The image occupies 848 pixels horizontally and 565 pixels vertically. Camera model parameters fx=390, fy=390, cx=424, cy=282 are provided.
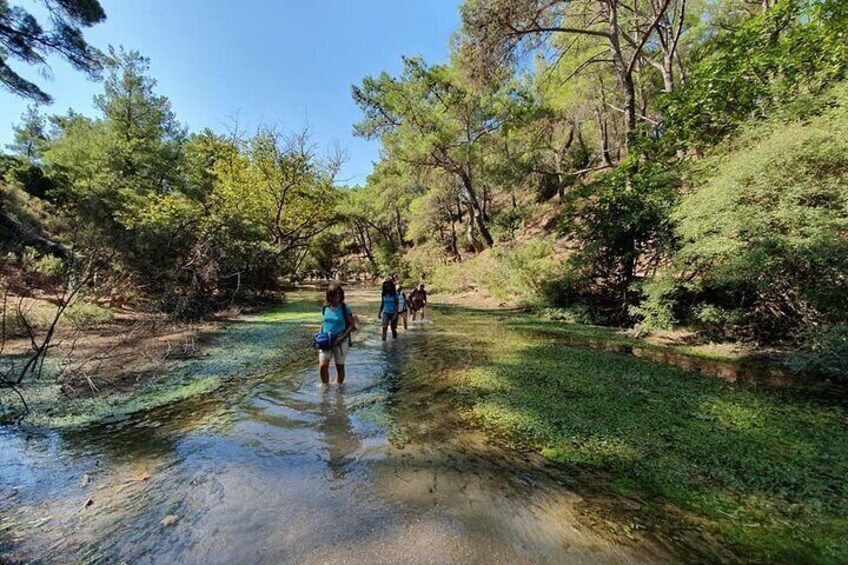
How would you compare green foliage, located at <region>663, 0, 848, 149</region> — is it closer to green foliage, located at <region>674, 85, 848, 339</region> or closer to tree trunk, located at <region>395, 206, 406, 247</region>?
green foliage, located at <region>674, 85, 848, 339</region>

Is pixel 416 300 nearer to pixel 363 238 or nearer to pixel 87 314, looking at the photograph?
pixel 87 314

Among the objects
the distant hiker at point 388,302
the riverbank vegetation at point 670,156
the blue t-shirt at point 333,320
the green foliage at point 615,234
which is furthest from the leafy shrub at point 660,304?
the blue t-shirt at point 333,320

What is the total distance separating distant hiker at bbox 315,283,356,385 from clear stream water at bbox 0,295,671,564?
0.97 meters

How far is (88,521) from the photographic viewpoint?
→ 286 centimetres

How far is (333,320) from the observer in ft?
20.1

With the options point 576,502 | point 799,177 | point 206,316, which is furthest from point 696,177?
point 206,316

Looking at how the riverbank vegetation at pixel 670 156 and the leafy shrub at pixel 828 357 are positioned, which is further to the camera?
the riverbank vegetation at pixel 670 156

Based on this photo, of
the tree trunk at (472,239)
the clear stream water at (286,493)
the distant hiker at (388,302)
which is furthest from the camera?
the tree trunk at (472,239)

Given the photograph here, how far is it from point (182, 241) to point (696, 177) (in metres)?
16.0

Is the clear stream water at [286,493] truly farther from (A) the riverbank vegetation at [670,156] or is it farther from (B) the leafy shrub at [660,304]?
(B) the leafy shrub at [660,304]

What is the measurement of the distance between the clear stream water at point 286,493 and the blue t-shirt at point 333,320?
125 cm

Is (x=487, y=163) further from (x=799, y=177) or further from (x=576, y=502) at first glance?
(x=576, y=502)

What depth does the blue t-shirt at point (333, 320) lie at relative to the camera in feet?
20.1

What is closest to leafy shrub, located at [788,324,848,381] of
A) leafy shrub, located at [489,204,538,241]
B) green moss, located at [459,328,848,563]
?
green moss, located at [459,328,848,563]
